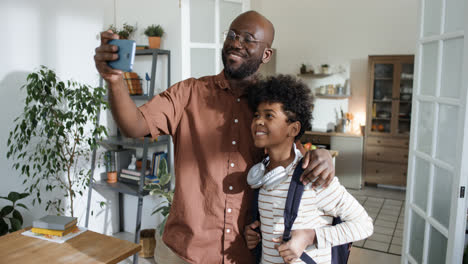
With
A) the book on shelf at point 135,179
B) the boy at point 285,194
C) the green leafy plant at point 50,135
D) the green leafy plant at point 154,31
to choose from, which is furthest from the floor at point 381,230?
the boy at point 285,194

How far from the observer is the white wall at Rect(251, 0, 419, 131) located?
6.11m

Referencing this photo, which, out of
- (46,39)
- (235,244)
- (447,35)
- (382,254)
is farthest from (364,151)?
(235,244)

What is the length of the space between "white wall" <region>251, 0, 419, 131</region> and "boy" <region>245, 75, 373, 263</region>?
17.8ft

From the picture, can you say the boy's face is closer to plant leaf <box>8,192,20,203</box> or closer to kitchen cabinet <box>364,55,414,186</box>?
plant leaf <box>8,192,20,203</box>

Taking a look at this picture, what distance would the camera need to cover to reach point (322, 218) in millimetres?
1275

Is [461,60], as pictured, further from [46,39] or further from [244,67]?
[46,39]

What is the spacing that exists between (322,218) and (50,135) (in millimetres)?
2364

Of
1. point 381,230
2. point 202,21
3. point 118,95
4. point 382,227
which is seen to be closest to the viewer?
point 118,95

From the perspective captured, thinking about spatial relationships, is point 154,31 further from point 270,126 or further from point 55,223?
point 270,126

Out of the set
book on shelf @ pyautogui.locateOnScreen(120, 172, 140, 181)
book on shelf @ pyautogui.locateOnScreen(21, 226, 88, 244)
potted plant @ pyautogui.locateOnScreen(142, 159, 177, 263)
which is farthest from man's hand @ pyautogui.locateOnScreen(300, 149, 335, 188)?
book on shelf @ pyautogui.locateOnScreen(120, 172, 140, 181)

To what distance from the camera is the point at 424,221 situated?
257 centimetres

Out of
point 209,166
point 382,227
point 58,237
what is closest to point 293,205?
point 209,166

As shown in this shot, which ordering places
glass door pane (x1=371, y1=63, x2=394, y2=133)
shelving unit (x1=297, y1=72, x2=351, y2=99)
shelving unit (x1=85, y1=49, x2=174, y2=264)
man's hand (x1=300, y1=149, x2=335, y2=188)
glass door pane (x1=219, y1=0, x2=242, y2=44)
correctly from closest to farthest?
1. man's hand (x1=300, y1=149, x2=335, y2=188)
2. shelving unit (x1=85, y1=49, x2=174, y2=264)
3. glass door pane (x1=219, y1=0, x2=242, y2=44)
4. glass door pane (x1=371, y1=63, x2=394, y2=133)
5. shelving unit (x1=297, y1=72, x2=351, y2=99)

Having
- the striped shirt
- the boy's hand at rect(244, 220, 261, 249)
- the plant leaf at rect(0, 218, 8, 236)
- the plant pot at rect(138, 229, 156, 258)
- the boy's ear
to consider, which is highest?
the boy's ear
